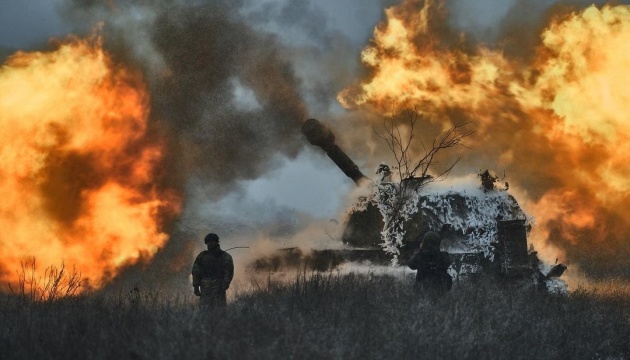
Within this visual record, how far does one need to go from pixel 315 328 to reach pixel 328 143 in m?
10.5

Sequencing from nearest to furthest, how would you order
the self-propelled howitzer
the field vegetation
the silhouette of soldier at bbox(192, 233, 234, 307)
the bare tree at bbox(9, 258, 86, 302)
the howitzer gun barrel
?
1. the field vegetation
2. the bare tree at bbox(9, 258, 86, 302)
3. the silhouette of soldier at bbox(192, 233, 234, 307)
4. the self-propelled howitzer
5. the howitzer gun barrel

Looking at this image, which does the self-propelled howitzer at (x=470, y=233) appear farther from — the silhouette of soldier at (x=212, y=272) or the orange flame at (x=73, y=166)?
the silhouette of soldier at (x=212, y=272)

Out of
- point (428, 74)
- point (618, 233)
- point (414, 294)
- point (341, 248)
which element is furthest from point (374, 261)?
point (618, 233)

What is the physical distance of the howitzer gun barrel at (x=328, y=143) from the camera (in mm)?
17812

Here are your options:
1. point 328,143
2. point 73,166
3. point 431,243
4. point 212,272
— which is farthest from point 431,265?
point 73,166

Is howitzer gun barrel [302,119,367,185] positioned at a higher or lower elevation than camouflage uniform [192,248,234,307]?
higher

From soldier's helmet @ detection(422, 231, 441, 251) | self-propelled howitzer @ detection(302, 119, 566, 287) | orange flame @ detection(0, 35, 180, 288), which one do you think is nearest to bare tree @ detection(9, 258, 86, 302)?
orange flame @ detection(0, 35, 180, 288)

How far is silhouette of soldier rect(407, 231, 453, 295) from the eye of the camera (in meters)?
10.9

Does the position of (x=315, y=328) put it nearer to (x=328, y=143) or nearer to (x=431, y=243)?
(x=431, y=243)

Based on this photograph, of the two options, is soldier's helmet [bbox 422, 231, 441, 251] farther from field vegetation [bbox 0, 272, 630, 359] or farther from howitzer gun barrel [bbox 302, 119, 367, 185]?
howitzer gun barrel [bbox 302, 119, 367, 185]

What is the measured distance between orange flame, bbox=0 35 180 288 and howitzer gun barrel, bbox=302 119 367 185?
15.3 ft

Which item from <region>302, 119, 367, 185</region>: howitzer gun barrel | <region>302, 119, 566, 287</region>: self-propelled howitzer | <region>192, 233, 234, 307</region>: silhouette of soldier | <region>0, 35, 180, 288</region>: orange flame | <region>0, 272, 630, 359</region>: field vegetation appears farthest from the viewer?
<region>302, 119, 367, 185</region>: howitzer gun barrel

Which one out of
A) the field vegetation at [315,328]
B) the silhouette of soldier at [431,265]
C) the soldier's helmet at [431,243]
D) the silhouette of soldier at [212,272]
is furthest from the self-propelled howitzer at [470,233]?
the silhouette of soldier at [212,272]

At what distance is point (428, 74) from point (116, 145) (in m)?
9.38
